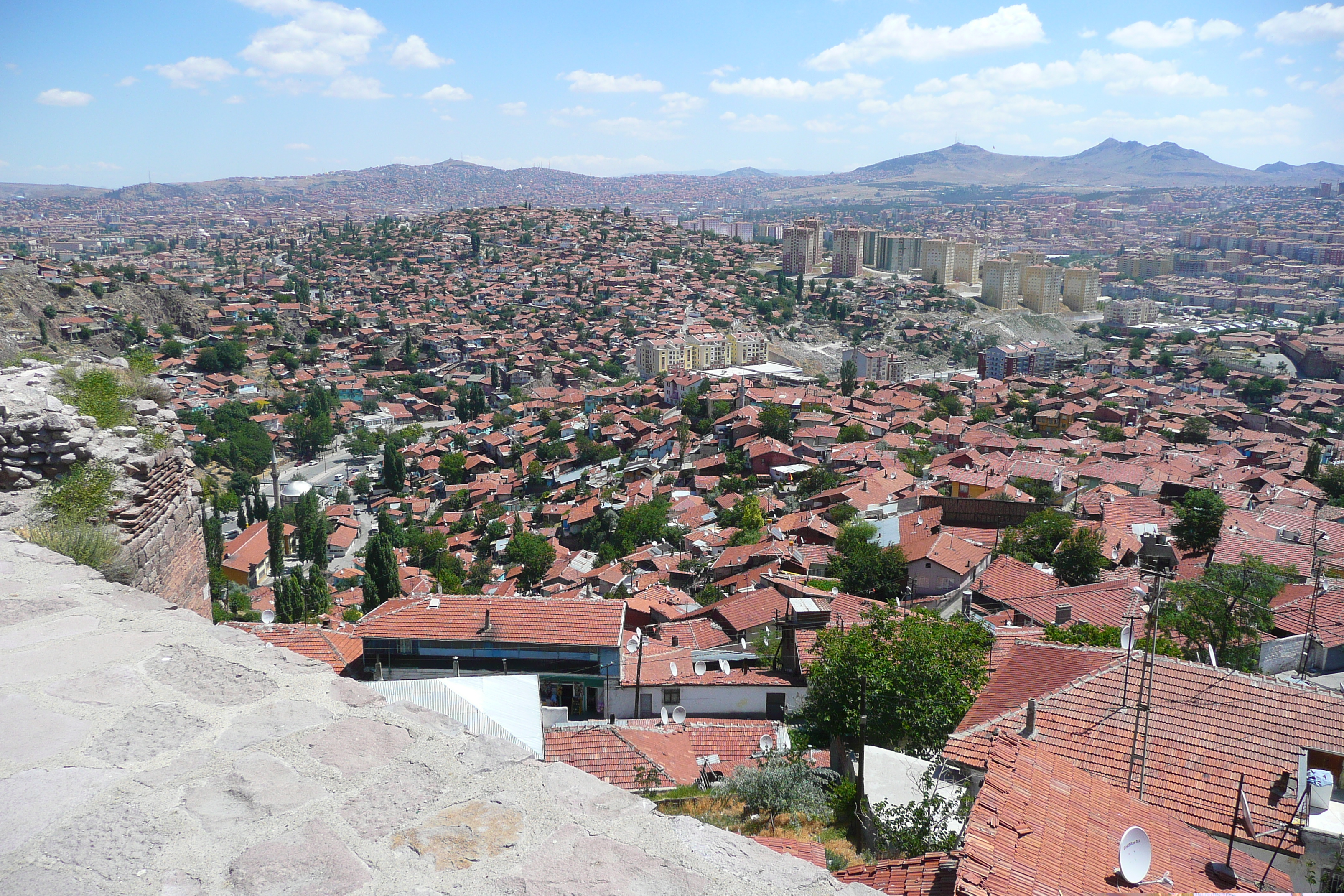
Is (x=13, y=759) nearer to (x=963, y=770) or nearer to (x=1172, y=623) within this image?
(x=963, y=770)

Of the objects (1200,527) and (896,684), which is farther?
(1200,527)

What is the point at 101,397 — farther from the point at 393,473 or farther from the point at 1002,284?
the point at 1002,284

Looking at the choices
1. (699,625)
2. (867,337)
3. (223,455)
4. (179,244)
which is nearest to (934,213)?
(867,337)

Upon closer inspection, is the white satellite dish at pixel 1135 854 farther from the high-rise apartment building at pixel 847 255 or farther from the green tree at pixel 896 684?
the high-rise apartment building at pixel 847 255

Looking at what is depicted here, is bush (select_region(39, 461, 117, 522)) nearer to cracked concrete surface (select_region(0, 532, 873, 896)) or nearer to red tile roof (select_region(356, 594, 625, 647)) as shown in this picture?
cracked concrete surface (select_region(0, 532, 873, 896))

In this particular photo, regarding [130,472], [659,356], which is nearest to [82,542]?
[130,472]
